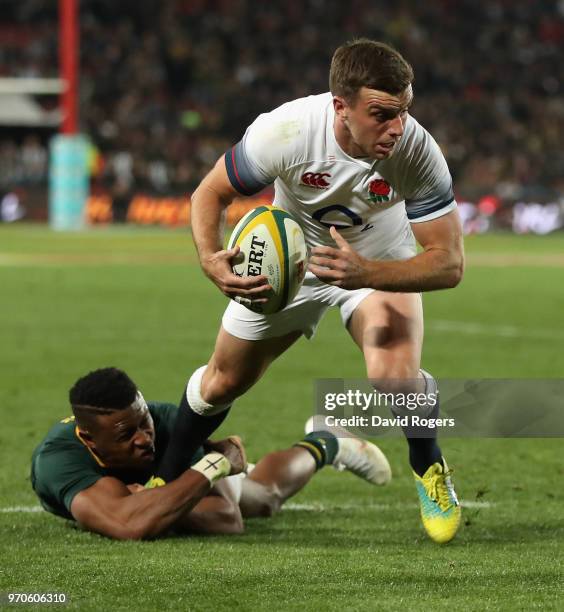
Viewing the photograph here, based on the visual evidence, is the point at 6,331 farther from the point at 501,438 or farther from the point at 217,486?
the point at 217,486

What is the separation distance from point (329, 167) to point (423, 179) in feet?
1.19

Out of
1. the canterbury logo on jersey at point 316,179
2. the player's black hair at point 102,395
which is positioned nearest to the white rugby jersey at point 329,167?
the canterbury logo on jersey at point 316,179

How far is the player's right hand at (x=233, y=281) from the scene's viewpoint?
5.01 m

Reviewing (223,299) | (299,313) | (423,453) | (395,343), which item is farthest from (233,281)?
(223,299)

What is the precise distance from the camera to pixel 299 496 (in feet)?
21.1

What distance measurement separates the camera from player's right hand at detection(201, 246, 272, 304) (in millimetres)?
5012

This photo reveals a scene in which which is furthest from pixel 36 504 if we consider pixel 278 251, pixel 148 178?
pixel 148 178

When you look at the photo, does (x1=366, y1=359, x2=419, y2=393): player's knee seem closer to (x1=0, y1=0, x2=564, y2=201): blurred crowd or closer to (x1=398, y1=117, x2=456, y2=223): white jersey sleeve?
(x1=398, y1=117, x2=456, y2=223): white jersey sleeve

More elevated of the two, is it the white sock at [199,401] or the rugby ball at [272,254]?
the rugby ball at [272,254]

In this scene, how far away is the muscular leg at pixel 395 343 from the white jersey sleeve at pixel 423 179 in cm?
43

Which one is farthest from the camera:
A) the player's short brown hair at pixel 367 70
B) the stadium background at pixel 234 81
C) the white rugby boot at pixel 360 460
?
the stadium background at pixel 234 81

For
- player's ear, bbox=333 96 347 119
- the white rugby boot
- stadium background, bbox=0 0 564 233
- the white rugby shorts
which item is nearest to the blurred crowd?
stadium background, bbox=0 0 564 233

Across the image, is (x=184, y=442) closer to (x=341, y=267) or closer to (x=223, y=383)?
(x=223, y=383)

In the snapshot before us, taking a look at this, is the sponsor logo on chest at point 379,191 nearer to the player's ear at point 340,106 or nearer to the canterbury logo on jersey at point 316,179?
the canterbury logo on jersey at point 316,179
